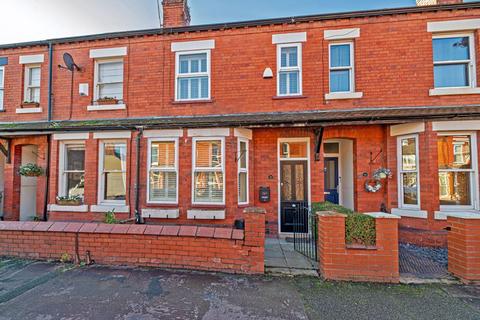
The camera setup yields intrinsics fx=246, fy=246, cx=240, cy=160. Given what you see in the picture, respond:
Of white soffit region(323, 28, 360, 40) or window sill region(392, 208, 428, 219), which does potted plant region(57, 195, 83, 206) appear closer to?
white soffit region(323, 28, 360, 40)

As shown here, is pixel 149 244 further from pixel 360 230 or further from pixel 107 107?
pixel 107 107

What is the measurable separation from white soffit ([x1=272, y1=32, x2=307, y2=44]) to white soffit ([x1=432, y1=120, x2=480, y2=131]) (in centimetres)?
421

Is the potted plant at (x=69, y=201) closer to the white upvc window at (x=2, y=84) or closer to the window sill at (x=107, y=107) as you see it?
the window sill at (x=107, y=107)

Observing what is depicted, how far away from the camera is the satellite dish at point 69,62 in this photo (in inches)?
305

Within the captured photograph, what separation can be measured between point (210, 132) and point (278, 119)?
1.96 meters

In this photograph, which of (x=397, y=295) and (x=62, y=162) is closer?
(x=397, y=295)

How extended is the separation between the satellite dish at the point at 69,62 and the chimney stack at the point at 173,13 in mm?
3191

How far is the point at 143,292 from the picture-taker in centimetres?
365

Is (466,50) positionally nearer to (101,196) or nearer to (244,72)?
(244,72)

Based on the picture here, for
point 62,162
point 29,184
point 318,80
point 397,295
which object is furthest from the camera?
point 29,184

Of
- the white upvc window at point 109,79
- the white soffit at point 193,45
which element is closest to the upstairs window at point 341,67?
the white soffit at point 193,45

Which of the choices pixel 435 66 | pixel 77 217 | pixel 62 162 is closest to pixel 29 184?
pixel 62 162

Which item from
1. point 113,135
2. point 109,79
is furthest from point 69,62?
point 113,135

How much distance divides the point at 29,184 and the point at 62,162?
7.21ft
